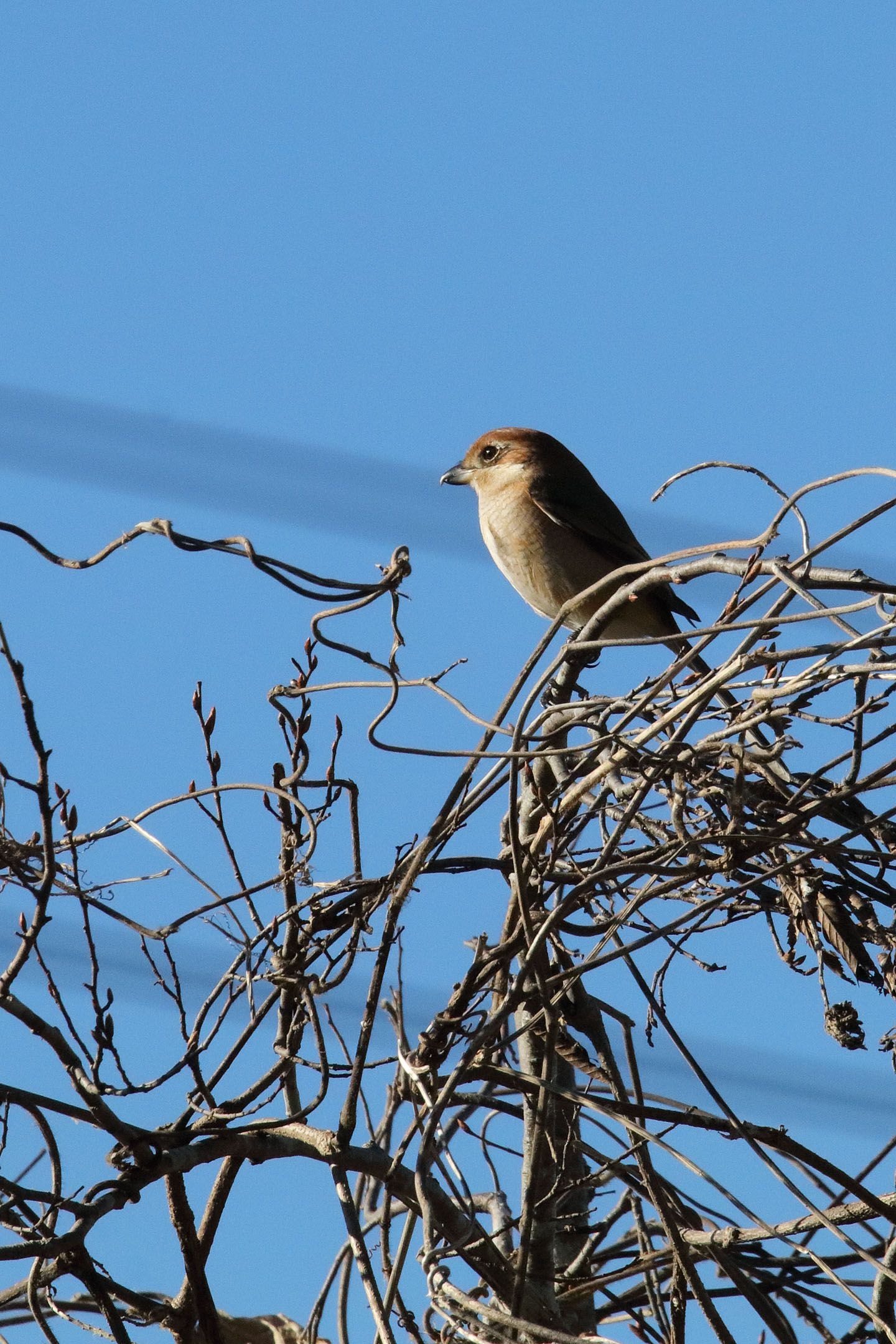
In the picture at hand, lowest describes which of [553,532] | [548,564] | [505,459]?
[548,564]

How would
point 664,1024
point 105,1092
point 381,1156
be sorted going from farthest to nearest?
point 664,1024 < point 381,1156 < point 105,1092

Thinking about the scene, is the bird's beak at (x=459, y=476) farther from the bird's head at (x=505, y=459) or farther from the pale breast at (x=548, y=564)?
the pale breast at (x=548, y=564)

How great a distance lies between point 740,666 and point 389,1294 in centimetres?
108

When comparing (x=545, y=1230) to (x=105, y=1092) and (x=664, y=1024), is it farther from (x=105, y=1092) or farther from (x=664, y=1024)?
(x=105, y=1092)

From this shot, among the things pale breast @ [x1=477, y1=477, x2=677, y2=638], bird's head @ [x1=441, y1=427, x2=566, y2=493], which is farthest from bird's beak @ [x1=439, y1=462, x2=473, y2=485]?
pale breast @ [x1=477, y1=477, x2=677, y2=638]

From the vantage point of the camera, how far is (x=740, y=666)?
7.57 feet

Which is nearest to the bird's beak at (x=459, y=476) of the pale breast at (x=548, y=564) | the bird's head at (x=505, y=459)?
the bird's head at (x=505, y=459)

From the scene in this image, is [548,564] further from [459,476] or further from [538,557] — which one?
[459,476]

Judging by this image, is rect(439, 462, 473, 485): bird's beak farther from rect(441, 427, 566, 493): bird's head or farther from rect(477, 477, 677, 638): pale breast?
rect(477, 477, 677, 638): pale breast

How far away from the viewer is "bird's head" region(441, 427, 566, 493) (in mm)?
5781

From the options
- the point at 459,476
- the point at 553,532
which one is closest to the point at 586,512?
the point at 553,532

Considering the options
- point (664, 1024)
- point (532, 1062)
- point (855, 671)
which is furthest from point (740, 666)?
point (532, 1062)

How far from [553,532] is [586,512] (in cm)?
19

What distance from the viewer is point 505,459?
5.88 meters
